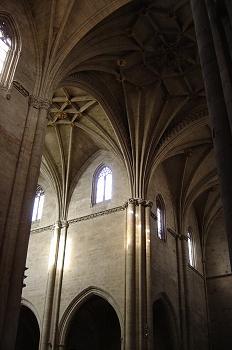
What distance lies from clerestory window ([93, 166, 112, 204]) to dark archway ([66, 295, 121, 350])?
499 centimetres

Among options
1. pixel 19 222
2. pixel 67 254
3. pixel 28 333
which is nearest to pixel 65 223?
pixel 67 254

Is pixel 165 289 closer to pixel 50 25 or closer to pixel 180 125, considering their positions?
pixel 180 125

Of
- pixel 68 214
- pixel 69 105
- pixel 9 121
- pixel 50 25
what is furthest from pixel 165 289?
pixel 50 25

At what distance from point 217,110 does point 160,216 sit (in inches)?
564

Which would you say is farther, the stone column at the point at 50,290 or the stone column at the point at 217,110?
the stone column at the point at 50,290

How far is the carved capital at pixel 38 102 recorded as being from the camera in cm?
1153

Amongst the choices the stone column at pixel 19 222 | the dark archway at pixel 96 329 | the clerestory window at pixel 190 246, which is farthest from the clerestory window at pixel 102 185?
the stone column at pixel 19 222

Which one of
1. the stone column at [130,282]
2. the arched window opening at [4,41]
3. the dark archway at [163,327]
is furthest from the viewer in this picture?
the dark archway at [163,327]

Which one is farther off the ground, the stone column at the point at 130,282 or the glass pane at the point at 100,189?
the glass pane at the point at 100,189

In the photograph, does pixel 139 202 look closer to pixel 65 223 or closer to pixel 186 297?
pixel 65 223

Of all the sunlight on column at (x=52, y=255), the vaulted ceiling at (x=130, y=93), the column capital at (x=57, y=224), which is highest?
the vaulted ceiling at (x=130, y=93)

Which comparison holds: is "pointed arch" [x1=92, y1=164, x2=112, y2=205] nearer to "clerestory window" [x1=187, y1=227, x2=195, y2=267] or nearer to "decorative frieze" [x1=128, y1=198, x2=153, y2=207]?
"decorative frieze" [x1=128, y1=198, x2=153, y2=207]

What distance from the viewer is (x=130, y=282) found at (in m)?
15.2

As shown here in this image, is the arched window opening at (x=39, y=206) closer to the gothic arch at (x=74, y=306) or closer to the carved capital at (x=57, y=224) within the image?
the carved capital at (x=57, y=224)
